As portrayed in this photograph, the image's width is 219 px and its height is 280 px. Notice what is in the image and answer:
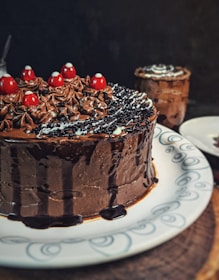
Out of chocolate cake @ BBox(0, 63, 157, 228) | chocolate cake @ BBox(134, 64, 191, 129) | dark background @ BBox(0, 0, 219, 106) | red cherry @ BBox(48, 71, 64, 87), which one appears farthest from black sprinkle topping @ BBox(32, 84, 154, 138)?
dark background @ BBox(0, 0, 219, 106)

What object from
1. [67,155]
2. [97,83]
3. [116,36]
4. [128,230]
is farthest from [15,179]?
[116,36]

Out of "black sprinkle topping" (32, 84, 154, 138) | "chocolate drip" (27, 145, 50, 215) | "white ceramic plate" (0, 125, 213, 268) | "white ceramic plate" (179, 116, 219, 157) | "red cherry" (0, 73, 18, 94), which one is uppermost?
"red cherry" (0, 73, 18, 94)

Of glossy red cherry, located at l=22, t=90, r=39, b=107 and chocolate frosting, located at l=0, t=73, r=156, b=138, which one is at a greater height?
glossy red cherry, located at l=22, t=90, r=39, b=107

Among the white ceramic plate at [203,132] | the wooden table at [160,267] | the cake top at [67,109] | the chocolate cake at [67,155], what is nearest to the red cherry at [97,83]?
the cake top at [67,109]

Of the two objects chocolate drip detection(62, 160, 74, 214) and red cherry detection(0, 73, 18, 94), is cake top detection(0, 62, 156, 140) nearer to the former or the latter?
red cherry detection(0, 73, 18, 94)

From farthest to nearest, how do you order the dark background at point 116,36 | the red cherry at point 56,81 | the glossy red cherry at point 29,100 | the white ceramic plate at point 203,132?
the dark background at point 116,36
the white ceramic plate at point 203,132
the red cherry at point 56,81
the glossy red cherry at point 29,100

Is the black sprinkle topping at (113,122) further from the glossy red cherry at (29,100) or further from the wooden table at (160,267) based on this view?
the wooden table at (160,267)
